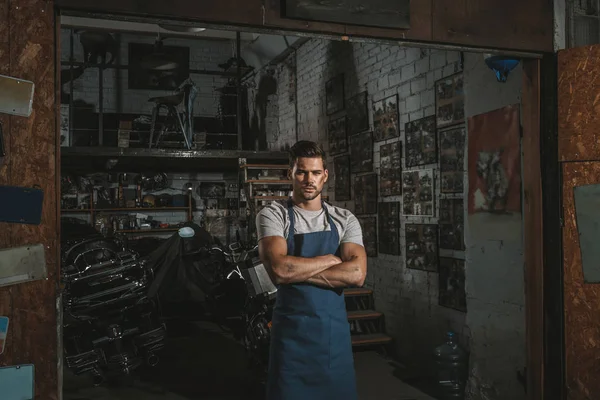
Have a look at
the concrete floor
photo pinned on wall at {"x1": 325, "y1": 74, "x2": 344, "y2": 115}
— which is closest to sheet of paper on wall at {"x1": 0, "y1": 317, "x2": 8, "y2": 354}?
the concrete floor

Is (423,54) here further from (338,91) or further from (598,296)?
(598,296)

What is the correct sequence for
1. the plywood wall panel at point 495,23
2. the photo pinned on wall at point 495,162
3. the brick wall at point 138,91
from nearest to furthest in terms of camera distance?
the plywood wall panel at point 495,23, the photo pinned on wall at point 495,162, the brick wall at point 138,91

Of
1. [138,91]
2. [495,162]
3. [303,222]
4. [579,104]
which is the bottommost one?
[303,222]

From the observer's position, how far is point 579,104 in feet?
10.7

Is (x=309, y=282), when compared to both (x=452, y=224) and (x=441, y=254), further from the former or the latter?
(x=441, y=254)

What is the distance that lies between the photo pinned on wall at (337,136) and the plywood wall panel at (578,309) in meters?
3.89

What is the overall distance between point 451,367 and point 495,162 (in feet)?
6.17

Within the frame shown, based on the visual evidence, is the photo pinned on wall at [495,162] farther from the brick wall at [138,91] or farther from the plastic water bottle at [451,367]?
the brick wall at [138,91]

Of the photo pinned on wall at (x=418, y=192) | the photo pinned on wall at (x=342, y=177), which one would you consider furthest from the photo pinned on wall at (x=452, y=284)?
the photo pinned on wall at (x=342, y=177)

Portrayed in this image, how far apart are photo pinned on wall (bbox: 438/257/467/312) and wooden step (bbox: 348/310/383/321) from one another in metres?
1.10

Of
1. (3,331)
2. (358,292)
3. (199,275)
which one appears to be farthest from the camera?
(199,275)

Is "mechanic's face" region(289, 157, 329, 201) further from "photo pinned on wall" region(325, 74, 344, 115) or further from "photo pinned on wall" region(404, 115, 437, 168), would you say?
"photo pinned on wall" region(325, 74, 344, 115)

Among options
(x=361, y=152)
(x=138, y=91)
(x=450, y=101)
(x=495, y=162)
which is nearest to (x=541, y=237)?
(x=495, y=162)

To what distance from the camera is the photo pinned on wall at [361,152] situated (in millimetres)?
6391
